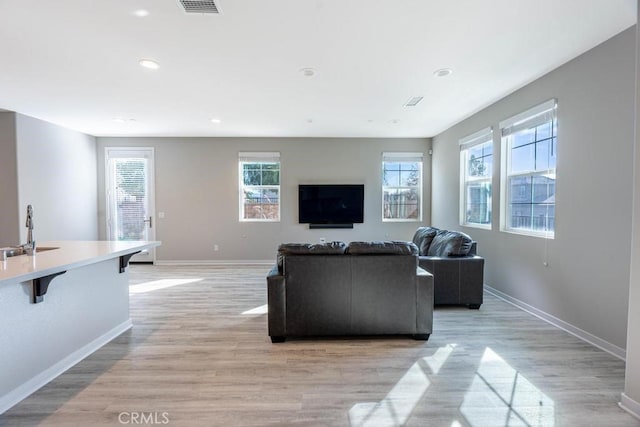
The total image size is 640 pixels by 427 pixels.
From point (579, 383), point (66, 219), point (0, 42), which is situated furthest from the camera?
point (66, 219)

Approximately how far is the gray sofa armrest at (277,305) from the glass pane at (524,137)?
348cm

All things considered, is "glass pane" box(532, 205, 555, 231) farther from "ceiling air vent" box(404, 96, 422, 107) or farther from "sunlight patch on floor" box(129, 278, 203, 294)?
"sunlight patch on floor" box(129, 278, 203, 294)

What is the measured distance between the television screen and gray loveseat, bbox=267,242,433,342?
3775 millimetres

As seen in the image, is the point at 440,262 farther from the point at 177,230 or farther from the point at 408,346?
the point at 177,230

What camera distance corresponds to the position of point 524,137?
12.9 feet

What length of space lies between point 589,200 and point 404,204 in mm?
4136

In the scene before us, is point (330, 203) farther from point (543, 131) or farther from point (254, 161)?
point (543, 131)

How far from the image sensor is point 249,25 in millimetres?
2520

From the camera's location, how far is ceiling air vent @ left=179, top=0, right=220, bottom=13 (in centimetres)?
221

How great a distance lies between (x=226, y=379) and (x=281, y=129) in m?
4.73

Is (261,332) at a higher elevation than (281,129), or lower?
lower

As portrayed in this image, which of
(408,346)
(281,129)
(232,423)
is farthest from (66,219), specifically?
(408,346)

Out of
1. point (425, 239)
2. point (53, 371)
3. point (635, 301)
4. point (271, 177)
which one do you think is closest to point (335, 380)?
point (635, 301)

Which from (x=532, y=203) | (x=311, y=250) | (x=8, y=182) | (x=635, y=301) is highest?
(x=8, y=182)
